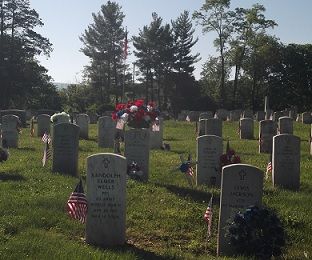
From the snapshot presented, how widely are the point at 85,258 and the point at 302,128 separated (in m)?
29.0

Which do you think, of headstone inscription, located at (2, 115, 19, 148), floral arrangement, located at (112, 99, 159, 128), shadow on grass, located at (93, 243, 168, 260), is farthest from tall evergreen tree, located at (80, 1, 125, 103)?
shadow on grass, located at (93, 243, 168, 260)

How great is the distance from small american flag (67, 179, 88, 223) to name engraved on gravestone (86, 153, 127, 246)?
5.5 inches

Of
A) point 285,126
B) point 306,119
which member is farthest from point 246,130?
point 306,119

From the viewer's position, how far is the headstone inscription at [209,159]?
12797mm

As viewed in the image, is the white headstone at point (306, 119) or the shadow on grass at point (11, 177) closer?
the shadow on grass at point (11, 177)

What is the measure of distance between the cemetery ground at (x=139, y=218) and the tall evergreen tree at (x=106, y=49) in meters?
55.1

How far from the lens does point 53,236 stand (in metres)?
8.06

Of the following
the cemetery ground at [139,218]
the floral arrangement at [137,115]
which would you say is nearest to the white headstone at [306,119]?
→ the cemetery ground at [139,218]

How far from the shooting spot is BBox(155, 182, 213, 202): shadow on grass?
1130cm

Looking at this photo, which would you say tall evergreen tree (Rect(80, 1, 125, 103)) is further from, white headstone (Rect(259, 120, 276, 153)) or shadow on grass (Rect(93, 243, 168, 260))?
shadow on grass (Rect(93, 243, 168, 260))

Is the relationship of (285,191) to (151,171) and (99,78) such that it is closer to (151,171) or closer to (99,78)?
(151,171)

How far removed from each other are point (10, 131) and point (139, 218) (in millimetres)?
12381

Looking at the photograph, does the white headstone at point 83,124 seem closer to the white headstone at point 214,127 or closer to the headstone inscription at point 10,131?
the headstone inscription at point 10,131

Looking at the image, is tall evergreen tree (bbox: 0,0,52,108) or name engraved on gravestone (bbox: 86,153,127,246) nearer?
name engraved on gravestone (bbox: 86,153,127,246)
